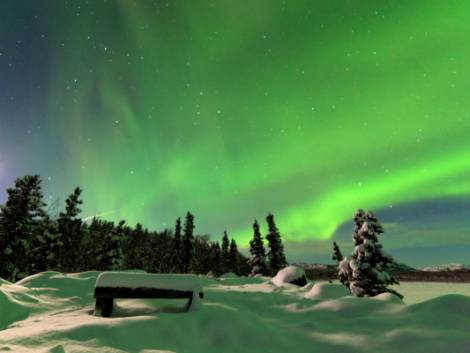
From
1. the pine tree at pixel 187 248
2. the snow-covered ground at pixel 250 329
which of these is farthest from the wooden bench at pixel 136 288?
the pine tree at pixel 187 248

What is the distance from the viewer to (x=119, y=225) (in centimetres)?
3969

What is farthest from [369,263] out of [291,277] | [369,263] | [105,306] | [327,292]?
[105,306]

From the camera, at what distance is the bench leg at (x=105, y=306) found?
6.84 metres


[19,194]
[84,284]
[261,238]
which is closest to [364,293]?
[84,284]

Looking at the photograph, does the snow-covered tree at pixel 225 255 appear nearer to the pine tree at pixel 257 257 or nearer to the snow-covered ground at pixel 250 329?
the pine tree at pixel 257 257

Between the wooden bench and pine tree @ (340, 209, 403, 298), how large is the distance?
2114 cm

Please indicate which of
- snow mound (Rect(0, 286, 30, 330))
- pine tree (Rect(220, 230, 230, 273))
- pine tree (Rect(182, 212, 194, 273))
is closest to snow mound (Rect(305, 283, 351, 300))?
snow mound (Rect(0, 286, 30, 330))

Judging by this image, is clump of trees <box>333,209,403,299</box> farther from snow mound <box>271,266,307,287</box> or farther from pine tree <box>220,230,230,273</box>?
pine tree <box>220,230,230,273</box>

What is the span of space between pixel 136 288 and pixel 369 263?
2292 cm

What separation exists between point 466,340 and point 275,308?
16.4 feet

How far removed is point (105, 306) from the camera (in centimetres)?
688

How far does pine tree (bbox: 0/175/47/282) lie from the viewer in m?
28.0

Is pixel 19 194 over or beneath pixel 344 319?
over

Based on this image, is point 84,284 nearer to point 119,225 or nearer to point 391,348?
point 391,348
